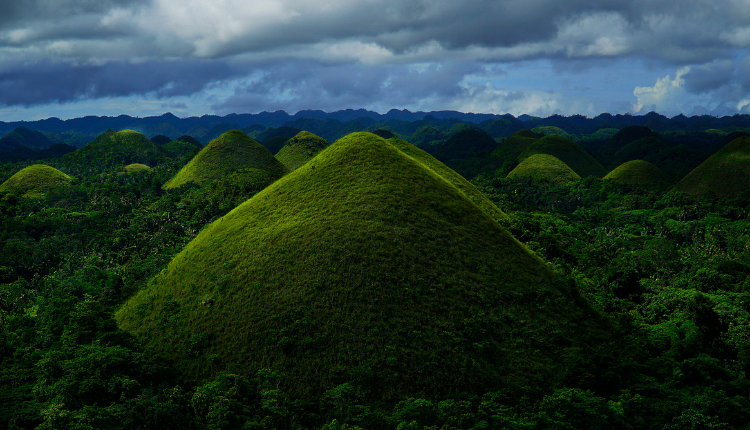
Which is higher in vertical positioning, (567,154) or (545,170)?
(567,154)

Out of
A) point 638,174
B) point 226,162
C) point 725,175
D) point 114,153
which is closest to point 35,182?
point 226,162

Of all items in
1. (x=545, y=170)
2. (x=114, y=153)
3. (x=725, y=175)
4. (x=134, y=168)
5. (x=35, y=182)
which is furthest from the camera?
(x=114, y=153)

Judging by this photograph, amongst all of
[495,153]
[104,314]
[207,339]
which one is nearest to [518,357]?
[207,339]

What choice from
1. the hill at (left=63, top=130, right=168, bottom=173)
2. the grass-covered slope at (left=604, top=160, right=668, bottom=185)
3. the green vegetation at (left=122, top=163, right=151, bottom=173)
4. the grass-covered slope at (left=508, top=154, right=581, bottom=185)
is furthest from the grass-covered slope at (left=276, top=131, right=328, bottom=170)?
the grass-covered slope at (left=604, top=160, right=668, bottom=185)

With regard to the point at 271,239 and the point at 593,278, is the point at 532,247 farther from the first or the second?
the point at 271,239

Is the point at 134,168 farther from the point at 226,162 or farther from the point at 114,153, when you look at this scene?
the point at 226,162

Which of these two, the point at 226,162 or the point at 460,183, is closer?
the point at 460,183

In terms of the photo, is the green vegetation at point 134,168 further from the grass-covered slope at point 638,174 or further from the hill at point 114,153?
the grass-covered slope at point 638,174

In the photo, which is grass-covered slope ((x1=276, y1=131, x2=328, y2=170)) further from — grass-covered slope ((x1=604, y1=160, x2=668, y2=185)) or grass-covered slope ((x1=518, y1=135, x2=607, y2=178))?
grass-covered slope ((x1=604, y1=160, x2=668, y2=185))
